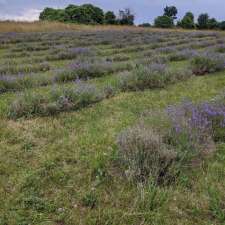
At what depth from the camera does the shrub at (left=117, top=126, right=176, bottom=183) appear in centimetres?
318

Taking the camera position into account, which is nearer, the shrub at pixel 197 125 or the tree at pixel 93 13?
the shrub at pixel 197 125

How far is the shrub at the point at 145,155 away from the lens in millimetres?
3180

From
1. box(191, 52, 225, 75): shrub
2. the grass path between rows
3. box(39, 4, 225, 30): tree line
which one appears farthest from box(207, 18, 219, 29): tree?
the grass path between rows

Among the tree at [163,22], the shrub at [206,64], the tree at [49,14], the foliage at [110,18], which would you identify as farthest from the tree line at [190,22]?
the shrub at [206,64]

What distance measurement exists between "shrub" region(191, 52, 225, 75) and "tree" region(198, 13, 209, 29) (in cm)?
4145

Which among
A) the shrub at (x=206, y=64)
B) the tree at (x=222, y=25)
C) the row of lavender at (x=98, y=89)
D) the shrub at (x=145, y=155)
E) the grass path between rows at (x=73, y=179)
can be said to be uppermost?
the tree at (x=222, y=25)

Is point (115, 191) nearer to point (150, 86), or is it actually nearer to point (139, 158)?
point (139, 158)

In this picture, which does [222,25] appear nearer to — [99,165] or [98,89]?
[98,89]

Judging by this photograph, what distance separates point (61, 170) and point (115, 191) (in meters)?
0.65

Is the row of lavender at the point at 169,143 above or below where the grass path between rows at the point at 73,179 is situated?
above

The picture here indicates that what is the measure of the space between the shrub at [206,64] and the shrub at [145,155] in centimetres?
577

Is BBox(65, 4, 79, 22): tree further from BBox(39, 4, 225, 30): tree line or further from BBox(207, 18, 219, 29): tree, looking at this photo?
BBox(207, 18, 219, 29): tree

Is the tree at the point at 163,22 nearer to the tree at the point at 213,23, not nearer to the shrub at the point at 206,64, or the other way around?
the tree at the point at 213,23

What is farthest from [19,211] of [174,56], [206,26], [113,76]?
[206,26]
